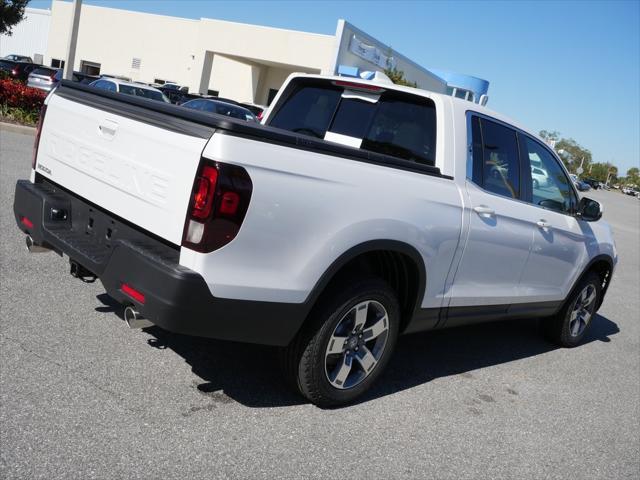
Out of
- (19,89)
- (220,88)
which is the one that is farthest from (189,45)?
(19,89)

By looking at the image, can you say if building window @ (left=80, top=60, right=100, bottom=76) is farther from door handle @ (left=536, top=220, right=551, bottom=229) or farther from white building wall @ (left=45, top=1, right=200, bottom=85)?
door handle @ (left=536, top=220, right=551, bottom=229)

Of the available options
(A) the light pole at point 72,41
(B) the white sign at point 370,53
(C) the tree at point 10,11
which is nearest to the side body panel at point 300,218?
(A) the light pole at point 72,41

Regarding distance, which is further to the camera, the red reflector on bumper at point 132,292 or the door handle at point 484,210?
the door handle at point 484,210

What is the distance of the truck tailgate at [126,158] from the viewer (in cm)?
304

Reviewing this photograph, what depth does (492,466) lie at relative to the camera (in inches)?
143

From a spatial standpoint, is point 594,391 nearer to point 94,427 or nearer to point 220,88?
point 94,427

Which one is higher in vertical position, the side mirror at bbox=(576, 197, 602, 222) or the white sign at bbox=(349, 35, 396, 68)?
the white sign at bbox=(349, 35, 396, 68)

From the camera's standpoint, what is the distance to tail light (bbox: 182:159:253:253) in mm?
2895

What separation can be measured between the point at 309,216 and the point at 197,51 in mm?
41670

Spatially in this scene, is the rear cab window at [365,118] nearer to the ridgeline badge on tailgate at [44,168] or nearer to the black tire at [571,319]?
the ridgeline badge on tailgate at [44,168]

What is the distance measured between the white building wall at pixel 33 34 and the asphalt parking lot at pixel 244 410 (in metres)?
58.3

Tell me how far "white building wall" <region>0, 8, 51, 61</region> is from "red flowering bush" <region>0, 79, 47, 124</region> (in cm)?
4680

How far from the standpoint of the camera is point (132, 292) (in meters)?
3.12

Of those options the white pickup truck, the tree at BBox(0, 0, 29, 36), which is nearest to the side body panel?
the white pickup truck
